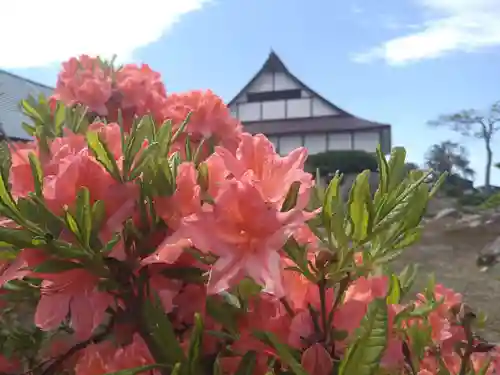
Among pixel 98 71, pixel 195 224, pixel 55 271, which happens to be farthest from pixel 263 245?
pixel 98 71

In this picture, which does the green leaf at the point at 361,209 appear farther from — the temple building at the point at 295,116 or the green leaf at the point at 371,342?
the temple building at the point at 295,116

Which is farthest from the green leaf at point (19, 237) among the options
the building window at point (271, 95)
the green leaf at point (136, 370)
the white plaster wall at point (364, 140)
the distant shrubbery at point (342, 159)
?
the building window at point (271, 95)

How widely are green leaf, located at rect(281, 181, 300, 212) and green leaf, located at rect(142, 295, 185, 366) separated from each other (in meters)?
0.12

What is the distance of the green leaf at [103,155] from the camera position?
49 centimetres

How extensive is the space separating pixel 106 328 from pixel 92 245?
0.41 feet

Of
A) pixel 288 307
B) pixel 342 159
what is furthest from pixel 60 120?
pixel 342 159

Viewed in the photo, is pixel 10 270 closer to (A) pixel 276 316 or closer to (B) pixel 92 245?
(B) pixel 92 245

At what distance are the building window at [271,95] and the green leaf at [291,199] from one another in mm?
16504

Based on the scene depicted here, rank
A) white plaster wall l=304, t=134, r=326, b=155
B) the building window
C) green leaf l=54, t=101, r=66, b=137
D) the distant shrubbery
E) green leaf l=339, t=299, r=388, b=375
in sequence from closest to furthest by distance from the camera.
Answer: green leaf l=339, t=299, r=388, b=375, green leaf l=54, t=101, r=66, b=137, the distant shrubbery, white plaster wall l=304, t=134, r=326, b=155, the building window

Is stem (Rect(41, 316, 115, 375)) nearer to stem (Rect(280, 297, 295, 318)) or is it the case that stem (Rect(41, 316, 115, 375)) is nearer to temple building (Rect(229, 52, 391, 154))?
stem (Rect(280, 297, 295, 318))

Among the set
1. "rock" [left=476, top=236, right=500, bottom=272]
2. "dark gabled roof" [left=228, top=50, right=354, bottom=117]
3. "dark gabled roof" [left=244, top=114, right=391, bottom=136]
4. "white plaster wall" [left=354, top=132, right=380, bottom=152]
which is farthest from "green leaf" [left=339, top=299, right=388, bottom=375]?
"dark gabled roof" [left=228, top=50, right=354, bottom=117]

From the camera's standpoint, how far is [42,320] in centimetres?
49

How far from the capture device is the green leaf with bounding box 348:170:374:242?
18.4 inches

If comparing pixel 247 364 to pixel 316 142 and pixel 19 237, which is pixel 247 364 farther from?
pixel 316 142
